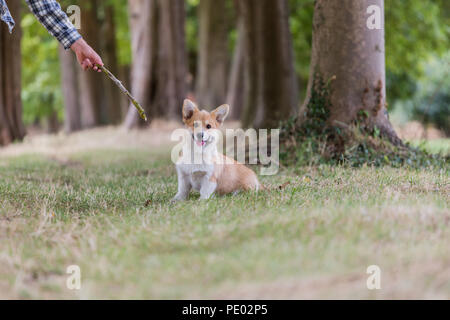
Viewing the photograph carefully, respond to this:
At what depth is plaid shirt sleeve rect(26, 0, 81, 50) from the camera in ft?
15.4

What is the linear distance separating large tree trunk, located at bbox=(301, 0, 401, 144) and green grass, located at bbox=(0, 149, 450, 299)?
202cm

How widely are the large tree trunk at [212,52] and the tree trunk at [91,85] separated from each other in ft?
13.4

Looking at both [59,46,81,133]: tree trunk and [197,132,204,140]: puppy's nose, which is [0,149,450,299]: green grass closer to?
[197,132,204,140]: puppy's nose

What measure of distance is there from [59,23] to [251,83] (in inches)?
301

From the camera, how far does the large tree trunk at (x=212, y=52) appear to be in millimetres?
18266

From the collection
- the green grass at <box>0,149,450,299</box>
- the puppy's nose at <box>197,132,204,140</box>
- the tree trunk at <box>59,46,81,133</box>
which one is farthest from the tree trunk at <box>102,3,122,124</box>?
the puppy's nose at <box>197,132,204,140</box>

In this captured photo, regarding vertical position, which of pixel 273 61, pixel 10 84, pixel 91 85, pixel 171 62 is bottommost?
pixel 10 84

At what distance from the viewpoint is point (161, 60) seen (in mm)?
14602

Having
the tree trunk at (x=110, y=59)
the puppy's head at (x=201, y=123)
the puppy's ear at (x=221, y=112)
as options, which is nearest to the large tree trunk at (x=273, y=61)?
the puppy's ear at (x=221, y=112)

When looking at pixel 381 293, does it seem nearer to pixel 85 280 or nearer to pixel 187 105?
pixel 85 280

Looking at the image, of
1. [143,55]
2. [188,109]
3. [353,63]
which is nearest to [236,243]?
[188,109]

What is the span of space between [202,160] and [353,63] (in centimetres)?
325

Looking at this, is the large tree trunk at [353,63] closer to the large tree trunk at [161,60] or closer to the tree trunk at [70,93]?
the large tree trunk at [161,60]

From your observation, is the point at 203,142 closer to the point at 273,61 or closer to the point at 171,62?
the point at 273,61
